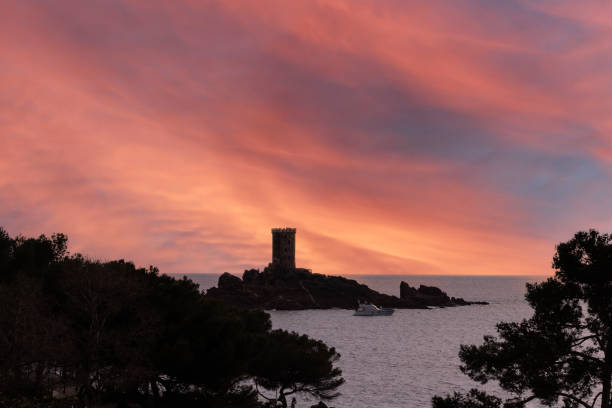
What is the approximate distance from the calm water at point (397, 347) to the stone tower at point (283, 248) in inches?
869

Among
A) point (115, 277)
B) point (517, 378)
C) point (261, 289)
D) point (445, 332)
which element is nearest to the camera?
point (517, 378)

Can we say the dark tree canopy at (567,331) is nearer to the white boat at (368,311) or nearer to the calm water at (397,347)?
the calm water at (397,347)

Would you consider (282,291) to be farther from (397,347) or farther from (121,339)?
Result: (121,339)

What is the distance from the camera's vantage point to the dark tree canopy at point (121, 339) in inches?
1162

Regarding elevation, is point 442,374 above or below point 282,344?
A: below

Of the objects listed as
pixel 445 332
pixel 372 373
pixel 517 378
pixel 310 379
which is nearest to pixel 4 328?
pixel 310 379

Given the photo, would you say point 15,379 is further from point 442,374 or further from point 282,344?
point 442,374

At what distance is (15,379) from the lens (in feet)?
100

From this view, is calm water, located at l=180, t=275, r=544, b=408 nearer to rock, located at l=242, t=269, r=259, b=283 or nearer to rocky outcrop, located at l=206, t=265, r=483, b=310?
rocky outcrop, located at l=206, t=265, r=483, b=310

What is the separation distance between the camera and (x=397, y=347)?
111m

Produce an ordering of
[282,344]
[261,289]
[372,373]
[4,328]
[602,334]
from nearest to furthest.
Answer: [602,334]
[4,328]
[282,344]
[372,373]
[261,289]

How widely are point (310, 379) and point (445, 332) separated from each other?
340ft

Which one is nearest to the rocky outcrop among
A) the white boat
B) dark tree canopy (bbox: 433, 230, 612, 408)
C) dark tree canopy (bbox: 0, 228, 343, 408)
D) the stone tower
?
the stone tower

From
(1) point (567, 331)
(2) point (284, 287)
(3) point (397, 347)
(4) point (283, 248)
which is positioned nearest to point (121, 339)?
(1) point (567, 331)
